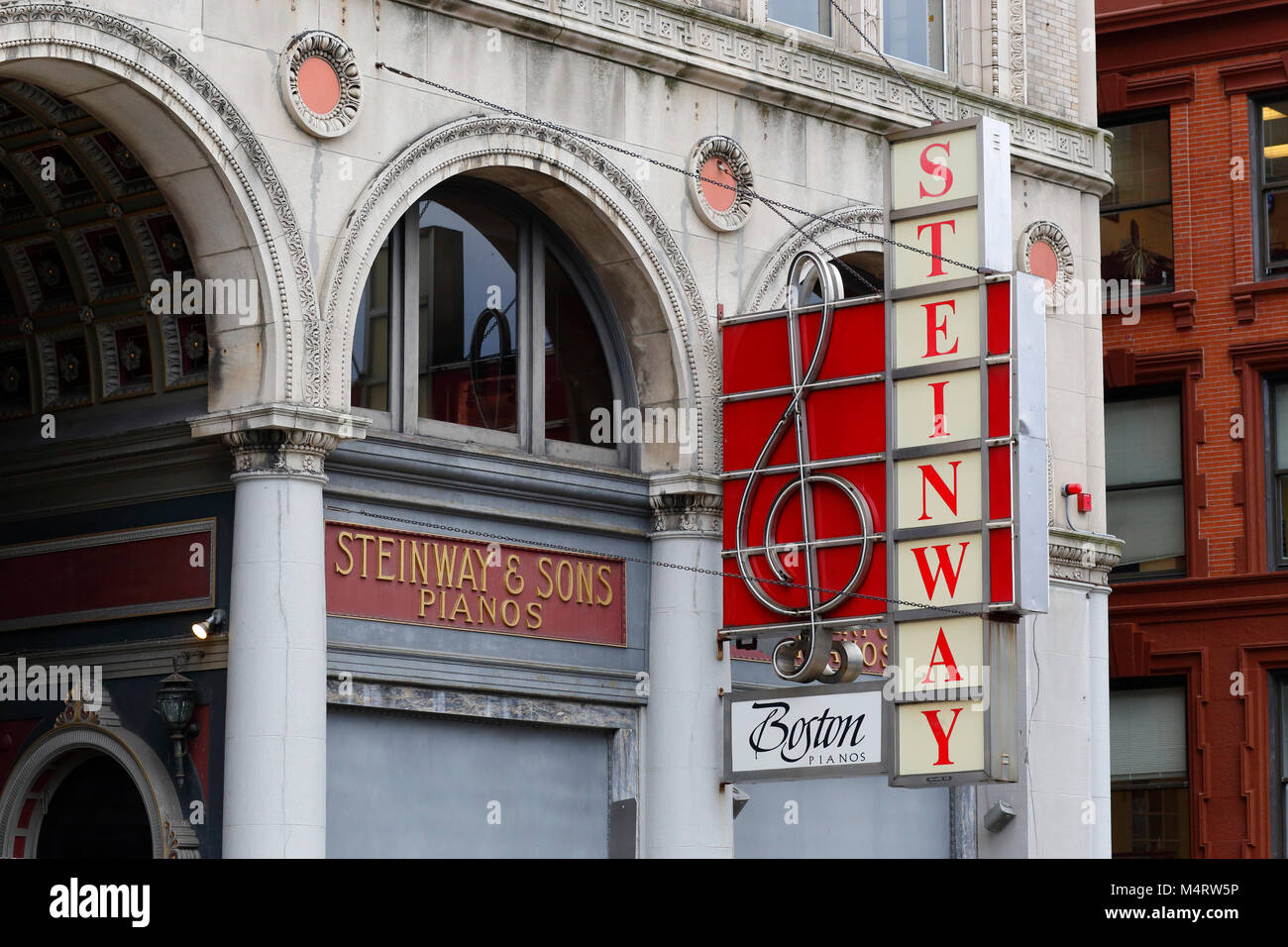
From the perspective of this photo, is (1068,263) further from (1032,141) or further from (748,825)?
(748,825)

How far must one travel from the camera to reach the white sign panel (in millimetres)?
18594

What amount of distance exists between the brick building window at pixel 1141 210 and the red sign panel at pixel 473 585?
539 inches

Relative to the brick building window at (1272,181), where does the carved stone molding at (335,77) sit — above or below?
below

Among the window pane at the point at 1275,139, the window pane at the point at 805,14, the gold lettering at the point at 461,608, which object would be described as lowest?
the gold lettering at the point at 461,608

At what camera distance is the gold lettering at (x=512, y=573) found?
18.9 meters

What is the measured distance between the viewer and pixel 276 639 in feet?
53.8

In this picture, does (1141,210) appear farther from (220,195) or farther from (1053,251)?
(220,195)

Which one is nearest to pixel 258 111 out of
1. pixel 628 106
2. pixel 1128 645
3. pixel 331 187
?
pixel 331 187

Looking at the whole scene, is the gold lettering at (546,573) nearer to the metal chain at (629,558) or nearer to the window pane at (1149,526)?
the metal chain at (629,558)

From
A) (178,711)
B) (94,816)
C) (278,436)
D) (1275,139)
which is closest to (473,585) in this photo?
(278,436)

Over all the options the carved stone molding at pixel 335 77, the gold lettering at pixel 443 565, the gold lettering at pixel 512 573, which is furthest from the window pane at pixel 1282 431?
the carved stone molding at pixel 335 77

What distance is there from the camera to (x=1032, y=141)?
23641 millimetres

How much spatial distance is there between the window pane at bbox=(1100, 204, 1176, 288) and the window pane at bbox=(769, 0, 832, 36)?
33.3 feet
